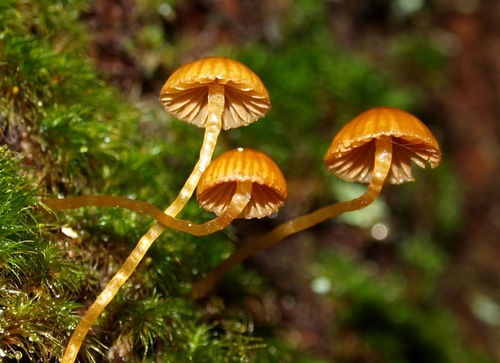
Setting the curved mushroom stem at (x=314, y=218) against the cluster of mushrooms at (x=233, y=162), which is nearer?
the cluster of mushrooms at (x=233, y=162)

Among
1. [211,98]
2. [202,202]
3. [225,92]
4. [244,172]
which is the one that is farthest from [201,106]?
[244,172]

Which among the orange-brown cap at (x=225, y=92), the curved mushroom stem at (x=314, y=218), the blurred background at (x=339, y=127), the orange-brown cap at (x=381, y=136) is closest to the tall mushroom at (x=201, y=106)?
the orange-brown cap at (x=225, y=92)

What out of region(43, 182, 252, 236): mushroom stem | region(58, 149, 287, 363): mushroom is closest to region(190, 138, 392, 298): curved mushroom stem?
region(58, 149, 287, 363): mushroom

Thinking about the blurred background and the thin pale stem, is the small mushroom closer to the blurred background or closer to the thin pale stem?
the thin pale stem

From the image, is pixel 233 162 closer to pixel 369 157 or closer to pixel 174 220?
pixel 174 220

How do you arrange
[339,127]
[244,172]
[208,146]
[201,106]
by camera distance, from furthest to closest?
[339,127] → [201,106] → [208,146] → [244,172]

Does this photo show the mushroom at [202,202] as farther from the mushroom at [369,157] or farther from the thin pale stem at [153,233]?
Result: the mushroom at [369,157]

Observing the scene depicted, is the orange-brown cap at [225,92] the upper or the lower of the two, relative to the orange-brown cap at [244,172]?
upper

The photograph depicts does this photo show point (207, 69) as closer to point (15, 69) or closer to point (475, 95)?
point (15, 69)

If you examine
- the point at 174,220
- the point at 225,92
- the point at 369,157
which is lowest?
the point at 174,220
